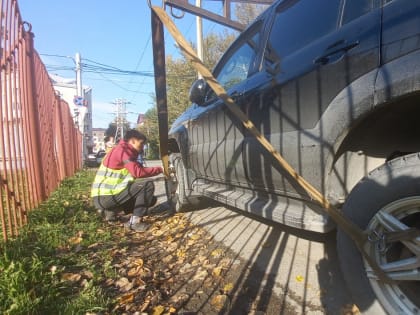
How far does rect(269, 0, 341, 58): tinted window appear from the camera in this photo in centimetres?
205

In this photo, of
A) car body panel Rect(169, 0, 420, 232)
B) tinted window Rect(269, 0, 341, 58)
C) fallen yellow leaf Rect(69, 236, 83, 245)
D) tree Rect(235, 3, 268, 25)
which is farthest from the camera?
tree Rect(235, 3, 268, 25)

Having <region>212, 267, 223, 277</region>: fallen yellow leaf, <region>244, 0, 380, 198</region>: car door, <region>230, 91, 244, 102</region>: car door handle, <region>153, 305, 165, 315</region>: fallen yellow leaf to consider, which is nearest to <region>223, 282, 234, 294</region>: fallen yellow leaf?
<region>212, 267, 223, 277</region>: fallen yellow leaf

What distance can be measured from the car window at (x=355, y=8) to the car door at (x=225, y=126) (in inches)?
40.8

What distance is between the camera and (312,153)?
1.94 metres

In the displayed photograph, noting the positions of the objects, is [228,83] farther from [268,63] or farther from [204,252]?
[204,252]

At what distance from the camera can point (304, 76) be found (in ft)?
6.55

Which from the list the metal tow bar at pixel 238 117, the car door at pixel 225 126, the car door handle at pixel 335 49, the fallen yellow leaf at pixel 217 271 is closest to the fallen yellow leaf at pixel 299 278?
the fallen yellow leaf at pixel 217 271

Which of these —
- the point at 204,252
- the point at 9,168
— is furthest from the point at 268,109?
the point at 9,168

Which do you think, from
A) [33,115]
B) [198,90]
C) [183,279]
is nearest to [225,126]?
[198,90]

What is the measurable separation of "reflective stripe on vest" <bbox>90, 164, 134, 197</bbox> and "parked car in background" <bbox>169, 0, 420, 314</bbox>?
1805mm

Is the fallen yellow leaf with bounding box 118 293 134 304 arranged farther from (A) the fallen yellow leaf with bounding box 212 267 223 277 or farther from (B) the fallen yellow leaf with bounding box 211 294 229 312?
(A) the fallen yellow leaf with bounding box 212 267 223 277

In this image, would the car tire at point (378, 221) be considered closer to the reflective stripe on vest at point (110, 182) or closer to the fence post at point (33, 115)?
the reflective stripe on vest at point (110, 182)

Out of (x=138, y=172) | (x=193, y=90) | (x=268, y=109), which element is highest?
(x=193, y=90)

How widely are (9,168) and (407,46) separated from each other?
11.2 ft
